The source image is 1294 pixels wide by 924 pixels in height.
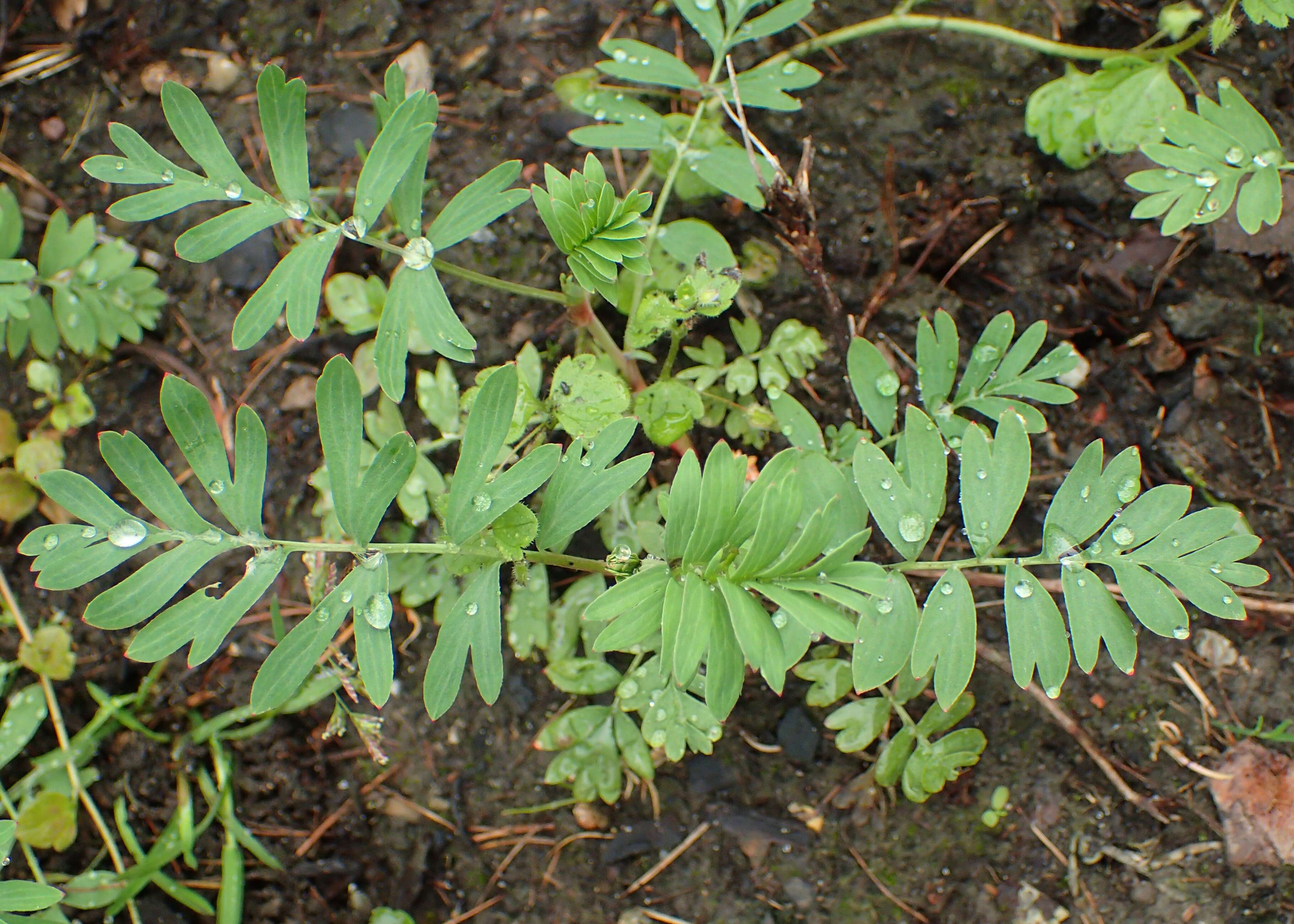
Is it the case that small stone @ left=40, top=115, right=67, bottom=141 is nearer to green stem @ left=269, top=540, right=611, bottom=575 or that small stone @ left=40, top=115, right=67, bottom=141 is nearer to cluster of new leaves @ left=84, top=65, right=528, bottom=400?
cluster of new leaves @ left=84, top=65, right=528, bottom=400

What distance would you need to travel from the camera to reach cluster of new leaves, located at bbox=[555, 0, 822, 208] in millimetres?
2406

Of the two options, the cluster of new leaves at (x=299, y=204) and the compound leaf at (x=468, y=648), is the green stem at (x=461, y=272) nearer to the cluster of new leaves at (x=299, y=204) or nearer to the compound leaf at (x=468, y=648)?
the cluster of new leaves at (x=299, y=204)

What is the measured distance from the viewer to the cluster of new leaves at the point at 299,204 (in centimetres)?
189

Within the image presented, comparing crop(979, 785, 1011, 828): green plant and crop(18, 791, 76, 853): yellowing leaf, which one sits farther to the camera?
crop(18, 791, 76, 853): yellowing leaf

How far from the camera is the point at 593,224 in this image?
1.95 m

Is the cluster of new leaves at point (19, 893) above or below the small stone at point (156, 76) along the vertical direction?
below

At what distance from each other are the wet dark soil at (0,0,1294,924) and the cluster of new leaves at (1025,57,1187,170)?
0.10 m

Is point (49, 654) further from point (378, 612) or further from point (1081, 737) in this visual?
point (1081, 737)

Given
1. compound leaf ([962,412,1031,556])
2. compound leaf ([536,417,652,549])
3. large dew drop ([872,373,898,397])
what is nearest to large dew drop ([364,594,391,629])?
compound leaf ([536,417,652,549])

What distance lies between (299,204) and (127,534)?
0.82m

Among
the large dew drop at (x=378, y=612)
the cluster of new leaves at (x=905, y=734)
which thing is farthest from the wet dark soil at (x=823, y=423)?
the large dew drop at (x=378, y=612)

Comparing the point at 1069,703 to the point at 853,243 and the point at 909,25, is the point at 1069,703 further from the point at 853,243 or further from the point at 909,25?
the point at 909,25

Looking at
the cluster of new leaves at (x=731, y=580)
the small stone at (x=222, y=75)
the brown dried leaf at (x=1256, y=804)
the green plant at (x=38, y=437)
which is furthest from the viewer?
the small stone at (x=222, y=75)

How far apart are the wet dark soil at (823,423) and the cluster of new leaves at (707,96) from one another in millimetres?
442
